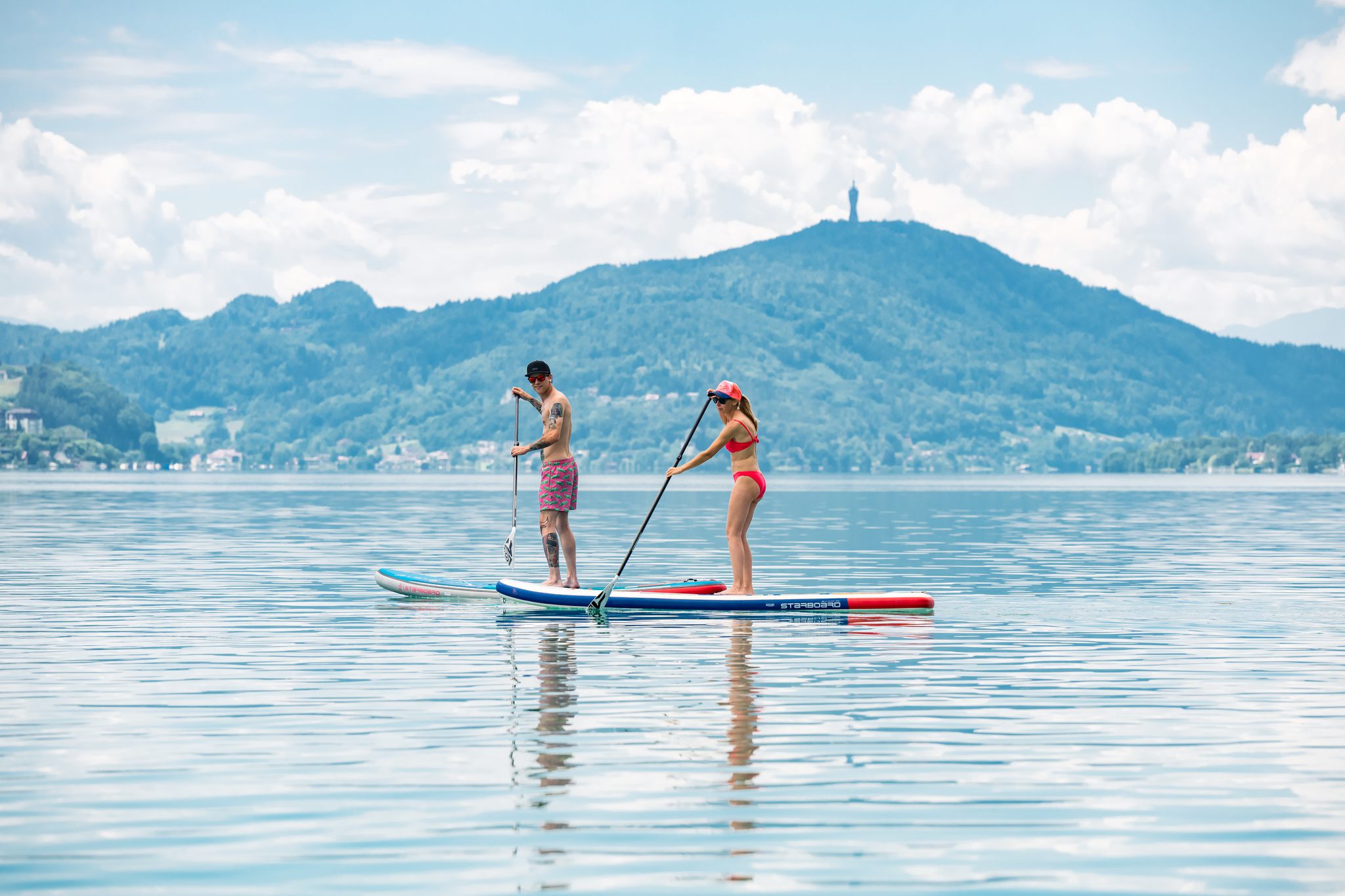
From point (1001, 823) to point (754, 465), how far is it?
14.2m

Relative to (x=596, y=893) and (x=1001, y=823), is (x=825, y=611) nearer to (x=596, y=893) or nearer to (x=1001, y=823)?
(x=1001, y=823)

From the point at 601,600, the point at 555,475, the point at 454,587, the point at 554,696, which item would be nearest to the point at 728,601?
the point at 601,600

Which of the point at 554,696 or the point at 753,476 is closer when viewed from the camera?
the point at 554,696

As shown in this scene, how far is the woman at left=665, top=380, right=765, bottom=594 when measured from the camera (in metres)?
24.2

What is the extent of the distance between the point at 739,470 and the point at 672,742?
11047 millimetres

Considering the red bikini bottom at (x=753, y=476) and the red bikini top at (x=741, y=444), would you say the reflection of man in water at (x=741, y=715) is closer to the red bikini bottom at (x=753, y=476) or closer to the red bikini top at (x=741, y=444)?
the red bikini bottom at (x=753, y=476)

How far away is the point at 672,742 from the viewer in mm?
13773

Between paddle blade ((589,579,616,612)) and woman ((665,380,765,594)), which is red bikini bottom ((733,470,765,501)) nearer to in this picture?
woman ((665,380,765,594))

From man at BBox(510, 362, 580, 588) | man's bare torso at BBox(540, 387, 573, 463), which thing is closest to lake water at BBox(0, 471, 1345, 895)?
man at BBox(510, 362, 580, 588)

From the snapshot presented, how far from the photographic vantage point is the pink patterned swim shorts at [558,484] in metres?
25.4

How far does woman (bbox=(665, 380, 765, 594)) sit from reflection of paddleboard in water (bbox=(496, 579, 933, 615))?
1.59 feet

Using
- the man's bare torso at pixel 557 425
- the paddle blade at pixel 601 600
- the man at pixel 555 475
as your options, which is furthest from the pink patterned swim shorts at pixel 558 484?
the paddle blade at pixel 601 600

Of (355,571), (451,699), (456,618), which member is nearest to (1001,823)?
(451,699)

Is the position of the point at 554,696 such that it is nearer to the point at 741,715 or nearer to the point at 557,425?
the point at 741,715
